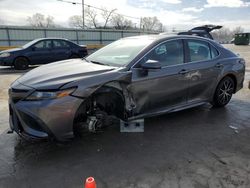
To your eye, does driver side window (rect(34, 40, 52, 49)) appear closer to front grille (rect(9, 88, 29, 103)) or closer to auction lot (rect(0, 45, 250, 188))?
auction lot (rect(0, 45, 250, 188))

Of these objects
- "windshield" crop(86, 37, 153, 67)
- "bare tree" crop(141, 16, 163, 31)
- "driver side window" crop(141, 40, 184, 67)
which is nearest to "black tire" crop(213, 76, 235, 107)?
"driver side window" crop(141, 40, 184, 67)

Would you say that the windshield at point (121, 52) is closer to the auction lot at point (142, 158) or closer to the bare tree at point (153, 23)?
the auction lot at point (142, 158)

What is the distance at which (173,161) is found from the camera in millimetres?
3297

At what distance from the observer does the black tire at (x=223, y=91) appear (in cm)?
528

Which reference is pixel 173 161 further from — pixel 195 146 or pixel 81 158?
pixel 81 158

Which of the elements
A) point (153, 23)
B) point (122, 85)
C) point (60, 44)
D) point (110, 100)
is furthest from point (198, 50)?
point (153, 23)

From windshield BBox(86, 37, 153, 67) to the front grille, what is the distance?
1.40m

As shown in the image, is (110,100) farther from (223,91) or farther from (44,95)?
(223,91)

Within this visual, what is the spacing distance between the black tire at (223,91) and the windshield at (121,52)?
1.94m

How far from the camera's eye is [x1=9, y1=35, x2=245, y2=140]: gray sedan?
3.20 meters

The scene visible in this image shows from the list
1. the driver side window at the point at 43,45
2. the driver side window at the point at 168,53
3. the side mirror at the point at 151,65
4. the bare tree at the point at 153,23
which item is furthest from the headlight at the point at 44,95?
the bare tree at the point at 153,23

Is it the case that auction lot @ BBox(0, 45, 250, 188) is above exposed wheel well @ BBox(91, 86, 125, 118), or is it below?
below

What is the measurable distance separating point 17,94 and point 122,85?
1.44 m

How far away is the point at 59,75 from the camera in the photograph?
3.44 meters
